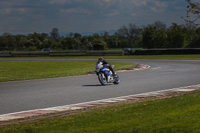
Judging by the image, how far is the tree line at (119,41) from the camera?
73.4 m

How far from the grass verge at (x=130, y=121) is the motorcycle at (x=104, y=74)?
19.4 ft

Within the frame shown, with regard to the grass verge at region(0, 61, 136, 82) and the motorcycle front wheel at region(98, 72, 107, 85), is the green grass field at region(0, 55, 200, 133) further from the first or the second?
the grass verge at region(0, 61, 136, 82)

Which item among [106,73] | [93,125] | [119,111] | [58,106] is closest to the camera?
[93,125]

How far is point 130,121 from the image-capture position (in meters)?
6.72

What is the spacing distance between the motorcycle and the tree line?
38751 millimetres

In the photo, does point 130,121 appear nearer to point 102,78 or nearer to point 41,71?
point 102,78

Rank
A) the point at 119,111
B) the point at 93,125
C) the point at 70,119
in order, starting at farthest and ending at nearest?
the point at 119,111 → the point at 70,119 → the point at 93,125

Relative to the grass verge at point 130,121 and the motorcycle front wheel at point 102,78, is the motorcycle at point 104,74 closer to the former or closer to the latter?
the motorcycle front wheel at point 102,78

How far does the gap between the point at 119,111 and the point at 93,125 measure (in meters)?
1.65

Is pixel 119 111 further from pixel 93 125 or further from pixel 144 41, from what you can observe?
pixel 144 41

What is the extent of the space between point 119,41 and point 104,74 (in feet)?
408

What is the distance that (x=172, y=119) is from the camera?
6688 mm

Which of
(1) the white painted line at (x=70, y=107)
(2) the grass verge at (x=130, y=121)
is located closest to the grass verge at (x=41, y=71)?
(1) the white painted line at (x=70, y=107)

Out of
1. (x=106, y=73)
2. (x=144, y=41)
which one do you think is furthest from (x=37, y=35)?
(x=106, y=73)
